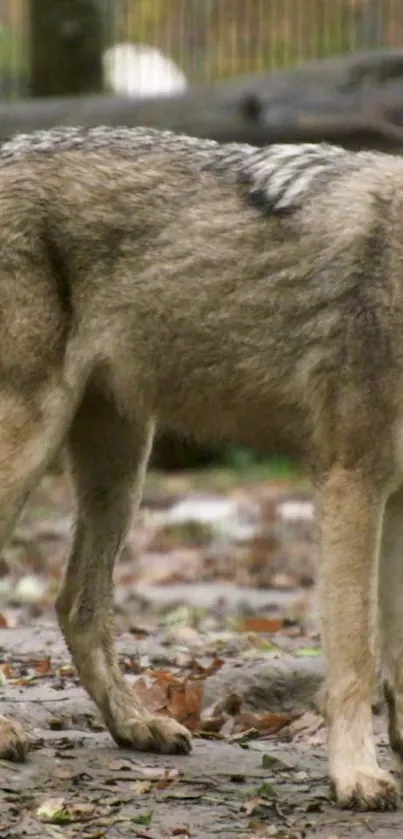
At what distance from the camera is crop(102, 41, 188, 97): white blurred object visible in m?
14.0

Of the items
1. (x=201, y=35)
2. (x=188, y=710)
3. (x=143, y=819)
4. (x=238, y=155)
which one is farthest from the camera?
(x=201, y=35)

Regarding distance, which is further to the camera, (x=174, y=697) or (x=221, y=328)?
(x=174, y=697)

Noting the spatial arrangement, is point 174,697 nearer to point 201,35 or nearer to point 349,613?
point 349,613

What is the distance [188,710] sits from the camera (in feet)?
19.8

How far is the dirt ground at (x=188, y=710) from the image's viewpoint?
4586 mm

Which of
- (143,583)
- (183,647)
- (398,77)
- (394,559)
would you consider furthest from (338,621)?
(398,77)

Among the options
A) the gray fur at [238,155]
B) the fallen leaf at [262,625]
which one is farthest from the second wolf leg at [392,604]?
the fallen leaf at [262,625]

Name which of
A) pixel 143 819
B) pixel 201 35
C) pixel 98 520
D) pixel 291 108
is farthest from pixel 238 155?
pixel 201 35

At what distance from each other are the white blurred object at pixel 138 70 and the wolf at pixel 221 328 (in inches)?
317

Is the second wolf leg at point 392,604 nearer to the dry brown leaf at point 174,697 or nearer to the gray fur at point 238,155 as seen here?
the dry brown leaf at point 174,697

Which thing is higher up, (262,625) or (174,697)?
(174,697)

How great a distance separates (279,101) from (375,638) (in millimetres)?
7351

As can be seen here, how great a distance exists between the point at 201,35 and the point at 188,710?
955 centimetres

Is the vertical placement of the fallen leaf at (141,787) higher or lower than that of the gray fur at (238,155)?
lower
